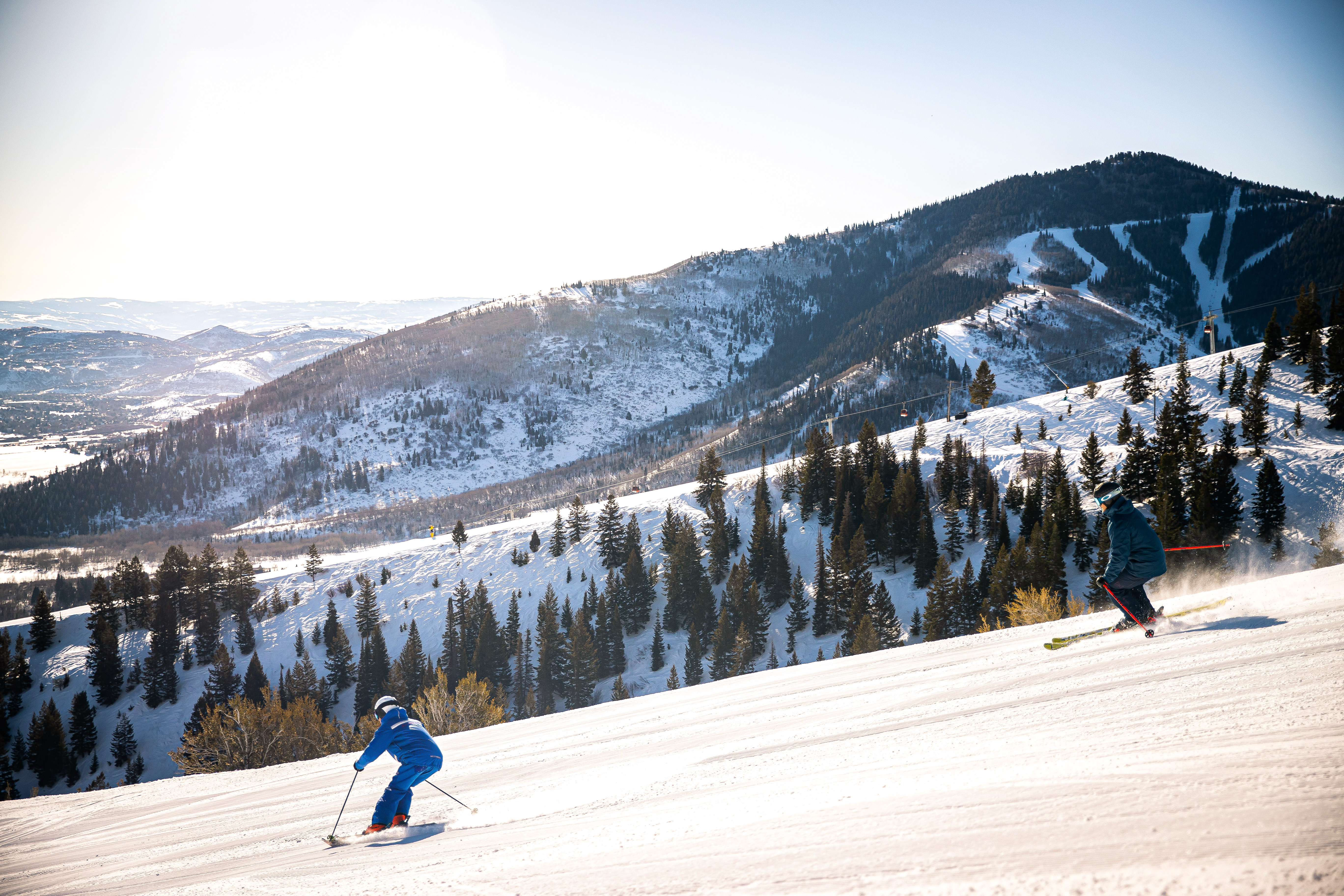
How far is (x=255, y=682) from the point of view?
2953 inches

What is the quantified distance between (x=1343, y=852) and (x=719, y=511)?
7245 centimetres

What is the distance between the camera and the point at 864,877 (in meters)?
4.04

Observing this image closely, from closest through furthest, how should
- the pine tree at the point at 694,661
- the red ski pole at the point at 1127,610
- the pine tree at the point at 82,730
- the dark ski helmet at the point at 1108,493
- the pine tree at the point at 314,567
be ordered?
the red ski pole at the point at 1127,610
the dark ski helmet at the point at 1108,493
the pine tree at the point at 694,661
the pine tree at the point at 82,730
the pine tree at the point at 314,567

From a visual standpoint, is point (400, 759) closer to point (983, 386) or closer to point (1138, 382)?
point (1138, 382)

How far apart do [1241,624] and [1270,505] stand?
49718mm

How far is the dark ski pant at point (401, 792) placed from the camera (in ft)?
25.7

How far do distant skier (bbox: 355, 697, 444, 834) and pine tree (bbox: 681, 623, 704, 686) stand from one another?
2027 inches

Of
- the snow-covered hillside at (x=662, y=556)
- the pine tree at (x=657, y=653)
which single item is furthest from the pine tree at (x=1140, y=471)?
the pine tree at (x=657, y=653)

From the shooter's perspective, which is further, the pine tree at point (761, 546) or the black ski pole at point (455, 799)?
the pine tree at point (761, 546)

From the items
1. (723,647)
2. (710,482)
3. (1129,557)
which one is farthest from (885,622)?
(1129,557)

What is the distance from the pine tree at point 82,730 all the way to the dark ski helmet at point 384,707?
92.3 metres

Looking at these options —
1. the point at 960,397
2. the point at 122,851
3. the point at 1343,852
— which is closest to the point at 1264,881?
the point at 1343,852

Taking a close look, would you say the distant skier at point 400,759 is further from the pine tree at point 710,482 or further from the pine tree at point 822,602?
the pine tree at point 710,482

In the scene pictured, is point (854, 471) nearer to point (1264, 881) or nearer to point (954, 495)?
point (954, 495)
